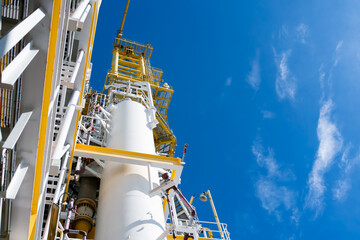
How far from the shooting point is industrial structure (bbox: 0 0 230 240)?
4.18 metres

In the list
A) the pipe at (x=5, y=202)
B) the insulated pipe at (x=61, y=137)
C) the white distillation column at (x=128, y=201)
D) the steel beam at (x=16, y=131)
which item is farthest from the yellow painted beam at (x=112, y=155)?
the steel beam at (x=16, y=131)

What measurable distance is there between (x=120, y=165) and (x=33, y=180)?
634cm

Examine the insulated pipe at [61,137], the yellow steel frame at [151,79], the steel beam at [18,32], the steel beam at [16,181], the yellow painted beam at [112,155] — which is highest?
the yellow steel frame at [151,79]

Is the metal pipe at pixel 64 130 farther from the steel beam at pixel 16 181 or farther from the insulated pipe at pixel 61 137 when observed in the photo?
the steel beam at pixel 16 181

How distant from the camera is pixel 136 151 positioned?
38.2ft

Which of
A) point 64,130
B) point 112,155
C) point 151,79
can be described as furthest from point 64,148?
point 151,79

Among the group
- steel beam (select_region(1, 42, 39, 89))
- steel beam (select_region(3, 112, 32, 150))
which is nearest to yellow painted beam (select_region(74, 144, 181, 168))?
steel beam (select_region(3, 112, 32, 150))

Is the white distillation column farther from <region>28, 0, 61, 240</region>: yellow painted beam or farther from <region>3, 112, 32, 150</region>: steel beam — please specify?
<region>3, 112, 32, 150</region>: steel beam

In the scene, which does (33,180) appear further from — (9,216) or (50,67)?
(50,67)

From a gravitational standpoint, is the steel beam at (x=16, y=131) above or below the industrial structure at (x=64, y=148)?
below

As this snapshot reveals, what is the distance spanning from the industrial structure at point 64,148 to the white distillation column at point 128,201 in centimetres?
3

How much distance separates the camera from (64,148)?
8.11 metres

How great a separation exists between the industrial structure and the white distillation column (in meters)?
0.03

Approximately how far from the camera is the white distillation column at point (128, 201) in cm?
856
